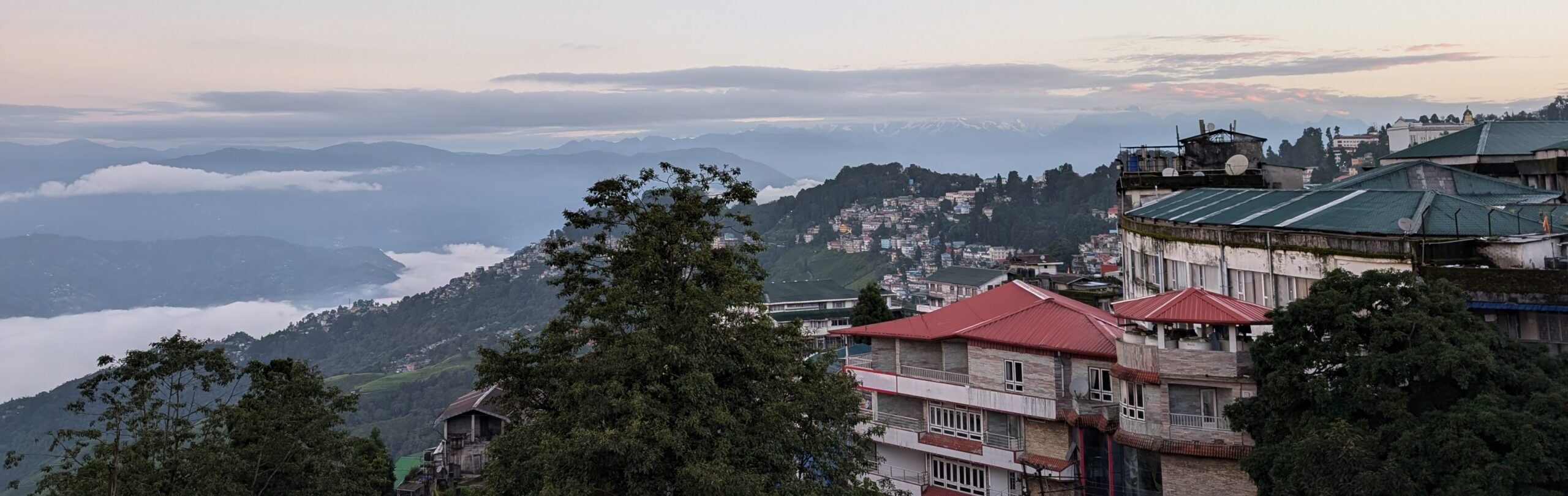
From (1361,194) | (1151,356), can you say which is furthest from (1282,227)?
(1151,356)

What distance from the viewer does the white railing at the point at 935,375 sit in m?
28.8

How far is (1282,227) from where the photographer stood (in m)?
25.0

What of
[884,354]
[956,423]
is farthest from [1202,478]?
[884,354]

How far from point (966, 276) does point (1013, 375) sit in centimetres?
7417

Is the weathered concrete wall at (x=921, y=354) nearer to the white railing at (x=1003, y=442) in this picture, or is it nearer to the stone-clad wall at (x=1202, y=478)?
the white railing at (x=1003, y=442)

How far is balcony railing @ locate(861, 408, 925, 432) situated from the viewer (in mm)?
30125

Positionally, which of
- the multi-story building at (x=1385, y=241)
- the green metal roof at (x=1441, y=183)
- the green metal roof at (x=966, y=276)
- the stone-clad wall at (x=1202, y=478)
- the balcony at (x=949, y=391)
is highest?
the green metal roof at (x=1441, y=183)

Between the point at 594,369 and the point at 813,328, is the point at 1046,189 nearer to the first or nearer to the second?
the point at 813,328

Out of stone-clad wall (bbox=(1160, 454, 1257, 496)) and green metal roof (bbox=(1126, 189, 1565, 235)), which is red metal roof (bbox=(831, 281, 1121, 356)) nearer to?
stone-clad wall (bbox=(1160, 454, 1257, 496))

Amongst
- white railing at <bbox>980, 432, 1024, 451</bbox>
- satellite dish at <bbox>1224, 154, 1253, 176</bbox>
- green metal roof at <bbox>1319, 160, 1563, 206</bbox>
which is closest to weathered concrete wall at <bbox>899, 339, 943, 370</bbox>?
white railing at <bbox>980, 432, 1024, 451</bbox>

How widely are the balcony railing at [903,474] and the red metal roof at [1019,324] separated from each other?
11.9 feet

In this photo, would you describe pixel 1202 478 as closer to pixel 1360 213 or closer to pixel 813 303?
pixel 1360 213

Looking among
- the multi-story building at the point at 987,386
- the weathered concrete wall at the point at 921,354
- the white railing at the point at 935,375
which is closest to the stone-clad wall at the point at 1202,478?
the multi-story building at the point at 987,386

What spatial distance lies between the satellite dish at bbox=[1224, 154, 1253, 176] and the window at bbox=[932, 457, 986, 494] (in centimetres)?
2054
